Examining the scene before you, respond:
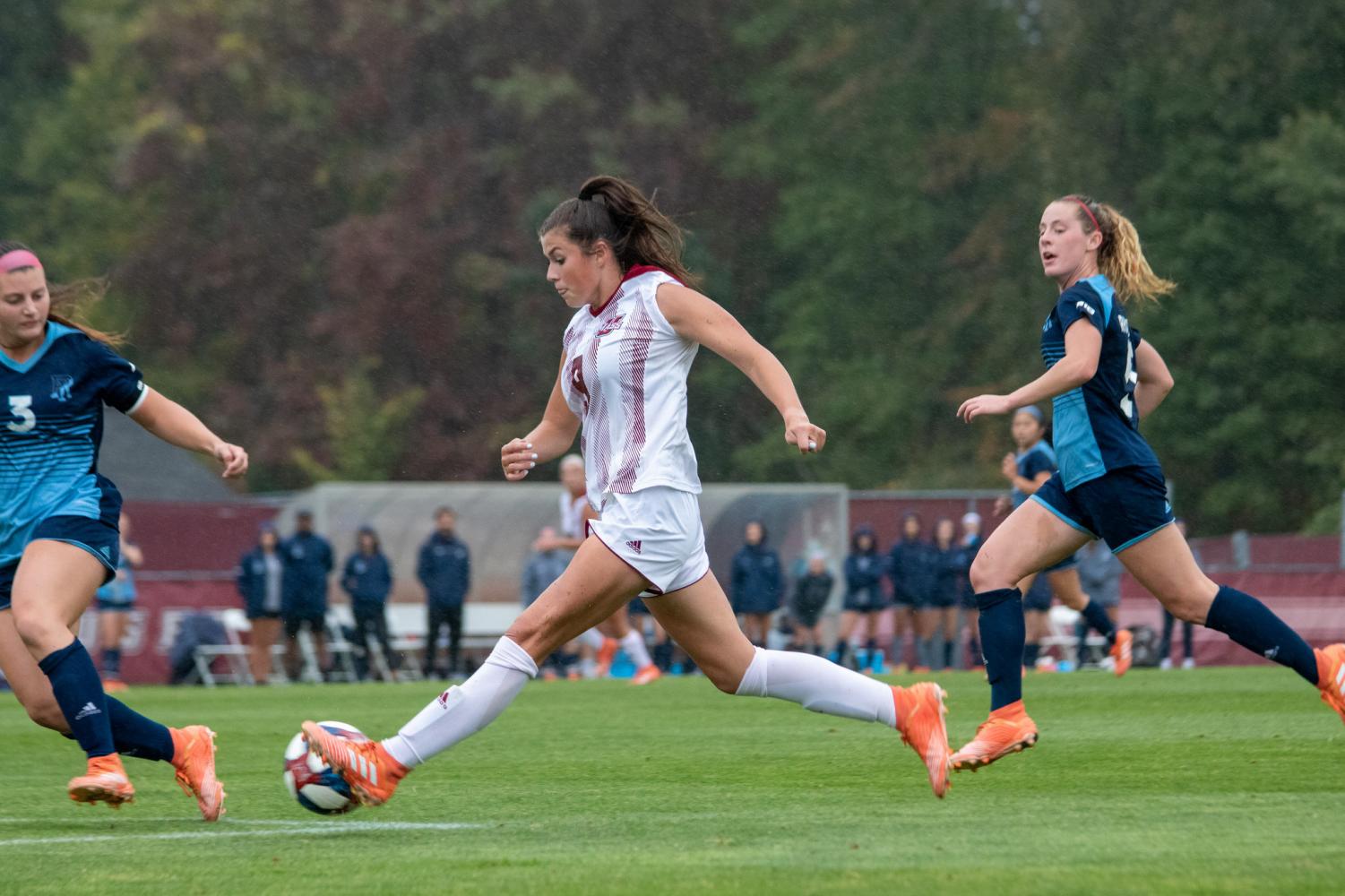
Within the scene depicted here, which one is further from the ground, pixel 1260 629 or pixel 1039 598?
pixel 1260 629

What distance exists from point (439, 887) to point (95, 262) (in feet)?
159

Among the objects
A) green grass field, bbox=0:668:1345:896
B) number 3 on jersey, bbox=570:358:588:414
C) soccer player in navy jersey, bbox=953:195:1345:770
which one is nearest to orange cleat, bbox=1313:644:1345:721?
soccer player in navy jersey, bbox=953:195:1345:770

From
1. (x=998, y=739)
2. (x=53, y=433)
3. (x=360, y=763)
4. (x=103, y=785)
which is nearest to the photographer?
(x=360, y=763)

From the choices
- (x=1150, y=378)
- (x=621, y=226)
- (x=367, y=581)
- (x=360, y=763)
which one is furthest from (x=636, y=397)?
(x=367, y=581)

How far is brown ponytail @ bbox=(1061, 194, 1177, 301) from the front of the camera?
816 cm

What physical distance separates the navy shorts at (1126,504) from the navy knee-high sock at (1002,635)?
0.43 meters

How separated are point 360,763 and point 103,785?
3.03 ft

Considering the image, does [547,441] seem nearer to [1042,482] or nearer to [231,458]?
[231,458]

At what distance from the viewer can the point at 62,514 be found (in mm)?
7133

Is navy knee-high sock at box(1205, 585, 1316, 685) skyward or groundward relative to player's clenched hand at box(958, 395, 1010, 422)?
groundward

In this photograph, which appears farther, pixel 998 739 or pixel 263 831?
pixel 998 739

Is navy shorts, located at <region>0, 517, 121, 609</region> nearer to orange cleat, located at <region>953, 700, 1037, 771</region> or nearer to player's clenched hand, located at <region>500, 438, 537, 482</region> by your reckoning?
player's clenched hand, located at <region>500, 438, 537, 482</region>

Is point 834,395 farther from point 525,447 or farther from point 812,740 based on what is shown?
point 525,447

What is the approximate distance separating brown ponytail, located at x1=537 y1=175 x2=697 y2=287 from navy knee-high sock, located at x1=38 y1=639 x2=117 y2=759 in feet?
6.67
